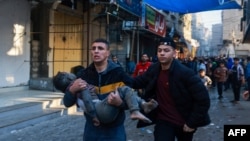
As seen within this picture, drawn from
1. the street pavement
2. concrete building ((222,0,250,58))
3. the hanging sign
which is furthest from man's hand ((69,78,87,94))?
concrete building ((222,0,250,58))

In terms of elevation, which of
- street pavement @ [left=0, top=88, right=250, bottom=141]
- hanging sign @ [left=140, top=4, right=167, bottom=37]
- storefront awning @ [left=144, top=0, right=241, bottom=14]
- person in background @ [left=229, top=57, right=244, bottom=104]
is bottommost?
street pavement @ [left=0, top=88, right=250, bottom=141]

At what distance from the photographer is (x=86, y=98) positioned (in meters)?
3.47

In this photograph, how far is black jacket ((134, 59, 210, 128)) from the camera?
4047mm

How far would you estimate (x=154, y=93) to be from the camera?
14.3ft

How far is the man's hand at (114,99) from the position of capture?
132 inches

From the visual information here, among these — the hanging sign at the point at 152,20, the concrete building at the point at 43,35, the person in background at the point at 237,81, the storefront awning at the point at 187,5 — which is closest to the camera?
the storefront awning at the point at 187,5

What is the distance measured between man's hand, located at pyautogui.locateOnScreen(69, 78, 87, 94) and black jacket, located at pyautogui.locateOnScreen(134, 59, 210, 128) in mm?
856

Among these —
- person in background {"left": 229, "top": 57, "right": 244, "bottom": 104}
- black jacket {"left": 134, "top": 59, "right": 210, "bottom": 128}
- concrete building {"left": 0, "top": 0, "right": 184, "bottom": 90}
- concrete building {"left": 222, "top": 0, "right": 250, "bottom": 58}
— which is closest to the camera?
black jacket {"left": 134, "top": 59, "right": 210, "bottom": 128}

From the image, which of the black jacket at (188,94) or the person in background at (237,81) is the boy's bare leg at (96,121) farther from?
the person in background at (237,81)

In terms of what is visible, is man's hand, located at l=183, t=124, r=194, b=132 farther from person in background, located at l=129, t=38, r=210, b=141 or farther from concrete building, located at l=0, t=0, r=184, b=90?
concrete building, located at l=0, t=0, r=184, b=90

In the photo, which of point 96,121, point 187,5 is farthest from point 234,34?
point 96,121

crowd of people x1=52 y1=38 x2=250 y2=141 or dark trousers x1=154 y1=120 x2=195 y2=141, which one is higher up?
crowd of people x1=52 y1=38 x2=250 y2=141

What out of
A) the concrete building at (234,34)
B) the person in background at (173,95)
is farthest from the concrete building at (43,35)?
the concrete building at (234,34)

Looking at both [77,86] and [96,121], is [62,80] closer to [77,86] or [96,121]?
[77,86]
